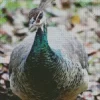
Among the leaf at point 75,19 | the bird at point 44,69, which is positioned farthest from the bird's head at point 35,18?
the leaf at point 75,19

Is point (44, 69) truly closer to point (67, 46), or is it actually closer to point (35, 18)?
point (35, 18)

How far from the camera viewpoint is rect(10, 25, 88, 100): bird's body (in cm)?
354

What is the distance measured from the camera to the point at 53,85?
367 cm

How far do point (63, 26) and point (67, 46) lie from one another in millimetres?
1861

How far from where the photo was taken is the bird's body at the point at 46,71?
3541 mm

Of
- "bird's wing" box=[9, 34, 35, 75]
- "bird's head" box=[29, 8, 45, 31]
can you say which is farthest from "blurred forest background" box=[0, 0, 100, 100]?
"bird's head" box=[29, 8, 45, 31]

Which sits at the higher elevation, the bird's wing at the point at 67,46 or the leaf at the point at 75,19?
the leaf at the point at 75,19

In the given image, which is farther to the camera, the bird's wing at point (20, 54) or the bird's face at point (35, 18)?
the bird's wing at point (20, 54)

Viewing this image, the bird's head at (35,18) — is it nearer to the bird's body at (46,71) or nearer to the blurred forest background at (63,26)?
the bird's body at (46,71)

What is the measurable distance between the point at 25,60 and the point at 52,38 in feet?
2.21

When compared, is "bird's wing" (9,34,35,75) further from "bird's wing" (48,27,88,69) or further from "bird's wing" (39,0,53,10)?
"bird's wing" (39,0,53,10)

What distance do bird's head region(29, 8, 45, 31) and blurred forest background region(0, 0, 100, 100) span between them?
4.04 feet

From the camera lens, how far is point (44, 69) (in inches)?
140

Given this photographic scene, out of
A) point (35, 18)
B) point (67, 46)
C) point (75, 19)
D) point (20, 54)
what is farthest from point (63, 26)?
point (35, 18)
